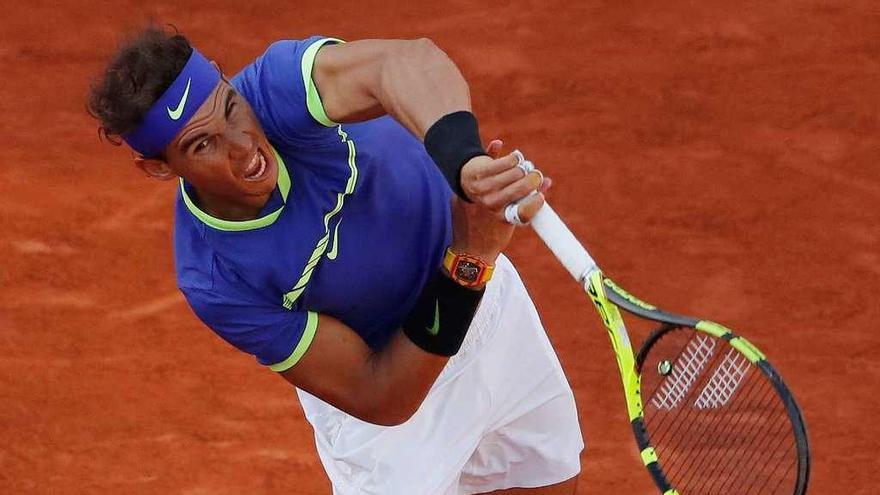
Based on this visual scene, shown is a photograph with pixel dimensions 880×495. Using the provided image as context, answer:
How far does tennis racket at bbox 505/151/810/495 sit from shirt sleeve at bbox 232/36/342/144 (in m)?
0.63

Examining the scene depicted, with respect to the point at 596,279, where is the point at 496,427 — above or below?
below

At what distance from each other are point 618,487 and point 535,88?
2.75 meters

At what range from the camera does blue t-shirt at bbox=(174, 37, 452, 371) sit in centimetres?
371

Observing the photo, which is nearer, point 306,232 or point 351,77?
point 351,77

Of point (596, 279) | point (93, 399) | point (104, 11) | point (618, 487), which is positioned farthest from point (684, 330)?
point (104, 11)

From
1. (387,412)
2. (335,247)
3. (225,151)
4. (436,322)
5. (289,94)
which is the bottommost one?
(387,412)

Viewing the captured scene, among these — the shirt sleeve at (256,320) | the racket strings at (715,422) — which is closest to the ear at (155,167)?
the shirt sleeve at (256,320)

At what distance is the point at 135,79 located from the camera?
11.5 ft

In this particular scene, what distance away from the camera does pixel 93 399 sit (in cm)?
592

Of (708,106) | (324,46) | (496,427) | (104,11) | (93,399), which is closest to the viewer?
(324,46)

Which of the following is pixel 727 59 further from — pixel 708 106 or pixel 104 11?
pixel 104 11

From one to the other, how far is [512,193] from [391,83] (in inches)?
17.2

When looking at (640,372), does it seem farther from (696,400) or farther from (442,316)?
(442,316)

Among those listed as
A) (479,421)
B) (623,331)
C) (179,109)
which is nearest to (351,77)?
(179,109)
